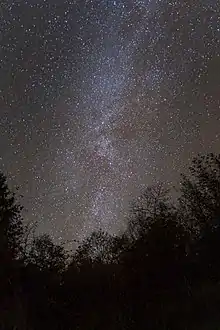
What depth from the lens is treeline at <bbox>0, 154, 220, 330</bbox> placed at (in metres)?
37.9

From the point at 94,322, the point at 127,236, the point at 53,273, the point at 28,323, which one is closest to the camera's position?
the point at 28,323

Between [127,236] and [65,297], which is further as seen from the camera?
[127,236]

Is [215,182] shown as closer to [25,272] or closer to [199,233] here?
[199,233]

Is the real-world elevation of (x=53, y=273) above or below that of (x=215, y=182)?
below

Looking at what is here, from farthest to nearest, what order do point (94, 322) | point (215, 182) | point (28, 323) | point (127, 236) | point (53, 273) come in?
point (127, 236) < point (53, 273) < point (215, 182) < point (94, 322) < point (28, 323)

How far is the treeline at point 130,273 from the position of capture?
3788cm

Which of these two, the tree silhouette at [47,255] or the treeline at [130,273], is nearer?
the treeline at [130,273]

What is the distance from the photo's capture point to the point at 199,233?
4491cm

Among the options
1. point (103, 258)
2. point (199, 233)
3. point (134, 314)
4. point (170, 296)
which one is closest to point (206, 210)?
point (199, 233)

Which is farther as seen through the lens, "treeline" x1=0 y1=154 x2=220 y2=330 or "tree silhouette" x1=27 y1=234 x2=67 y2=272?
"tree silhouette" x1=27 y1=234 x2=67 y2=272

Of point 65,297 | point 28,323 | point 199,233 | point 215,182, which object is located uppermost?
point 215,182

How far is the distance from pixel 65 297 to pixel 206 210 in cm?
1580

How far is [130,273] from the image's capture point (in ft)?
157

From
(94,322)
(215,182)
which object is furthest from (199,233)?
(94,322)
